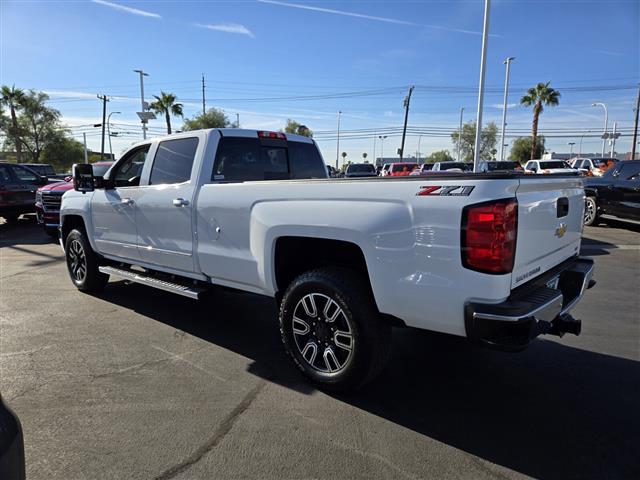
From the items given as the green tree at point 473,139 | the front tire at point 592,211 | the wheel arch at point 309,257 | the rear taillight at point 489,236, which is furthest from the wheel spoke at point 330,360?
the green tree at point 473,139

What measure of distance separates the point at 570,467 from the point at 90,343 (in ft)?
13.5

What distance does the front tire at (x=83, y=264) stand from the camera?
5.89 m

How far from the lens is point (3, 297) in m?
5.98

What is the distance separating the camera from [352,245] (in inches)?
120

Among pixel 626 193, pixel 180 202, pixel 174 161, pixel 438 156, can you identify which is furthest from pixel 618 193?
pixel 438 156

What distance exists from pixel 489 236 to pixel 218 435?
204 cm

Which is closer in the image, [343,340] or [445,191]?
[445,191]

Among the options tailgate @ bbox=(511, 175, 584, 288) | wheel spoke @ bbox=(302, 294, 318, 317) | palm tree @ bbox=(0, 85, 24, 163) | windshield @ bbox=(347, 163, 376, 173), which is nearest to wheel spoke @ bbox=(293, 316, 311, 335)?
wheel spoke @ bbox=(302, 294, 318, 317)

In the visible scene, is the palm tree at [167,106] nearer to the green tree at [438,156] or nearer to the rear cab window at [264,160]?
the rear cab window at [264,160]

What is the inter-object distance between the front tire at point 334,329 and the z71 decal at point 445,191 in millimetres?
852

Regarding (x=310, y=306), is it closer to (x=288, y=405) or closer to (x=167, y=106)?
(x=288, y=405)

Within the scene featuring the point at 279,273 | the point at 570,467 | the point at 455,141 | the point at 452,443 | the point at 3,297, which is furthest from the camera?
the point at 455,141

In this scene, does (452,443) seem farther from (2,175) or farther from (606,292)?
(2,175)

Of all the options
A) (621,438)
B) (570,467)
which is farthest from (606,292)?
(570,467)
